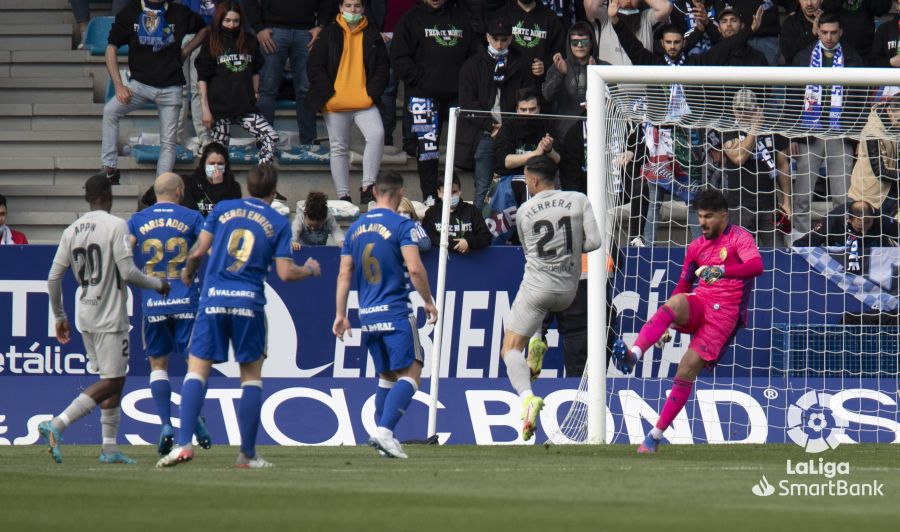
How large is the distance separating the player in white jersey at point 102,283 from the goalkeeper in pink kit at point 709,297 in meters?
3.71

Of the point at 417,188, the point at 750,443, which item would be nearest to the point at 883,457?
the point at 750,443

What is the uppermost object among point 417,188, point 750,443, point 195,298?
point 417,188

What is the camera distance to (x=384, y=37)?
59.6 feet

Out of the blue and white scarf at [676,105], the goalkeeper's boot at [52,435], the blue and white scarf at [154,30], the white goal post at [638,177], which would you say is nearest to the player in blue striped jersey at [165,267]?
the goalkeeper's boot at [52,435]

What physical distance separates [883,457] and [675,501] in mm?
4313

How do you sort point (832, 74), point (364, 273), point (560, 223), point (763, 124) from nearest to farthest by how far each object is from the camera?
1. point (364, 273)
2. point (560, 223)
3. point (832, 74)
4. point (763, 124)

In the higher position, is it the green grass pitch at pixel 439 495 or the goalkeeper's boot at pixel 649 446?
the green grass pitch at pixel 439 495

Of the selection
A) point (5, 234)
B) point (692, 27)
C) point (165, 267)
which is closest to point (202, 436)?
point (165, 267)

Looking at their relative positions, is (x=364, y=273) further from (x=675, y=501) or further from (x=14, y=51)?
(x=14, y=51)

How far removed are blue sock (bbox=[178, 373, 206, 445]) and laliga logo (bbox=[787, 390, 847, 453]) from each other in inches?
245

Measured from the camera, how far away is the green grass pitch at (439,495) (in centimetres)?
655

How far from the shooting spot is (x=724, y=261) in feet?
37.6

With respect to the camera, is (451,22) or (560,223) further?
(451,22)

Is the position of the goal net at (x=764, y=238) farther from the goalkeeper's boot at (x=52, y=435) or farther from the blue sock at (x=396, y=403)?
the goalkeeper's boot at (x=52, y=435)
